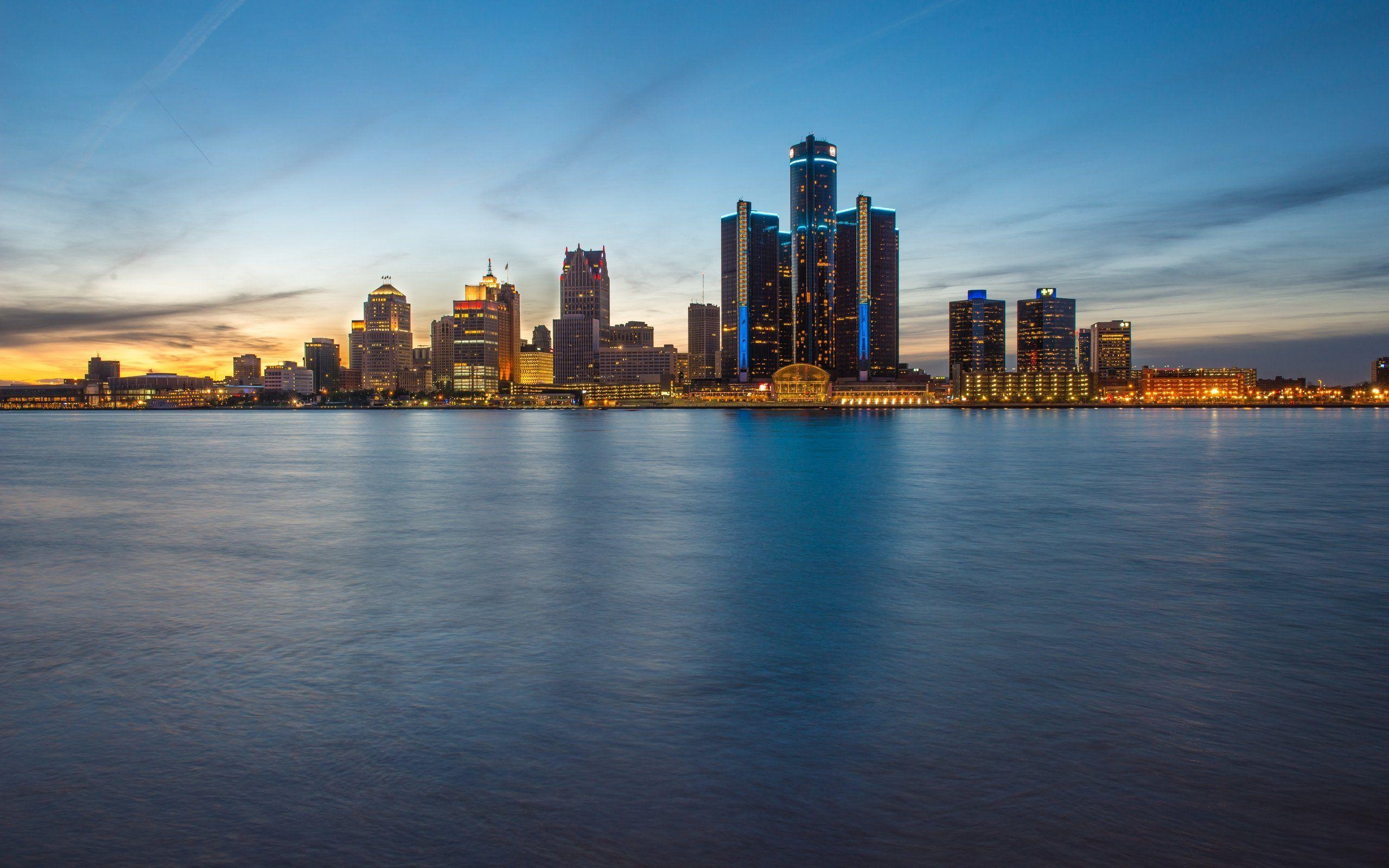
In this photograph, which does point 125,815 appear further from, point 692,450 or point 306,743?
point 692,450

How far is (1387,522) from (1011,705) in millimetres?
30905

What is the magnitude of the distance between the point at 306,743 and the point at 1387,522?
3913 cm

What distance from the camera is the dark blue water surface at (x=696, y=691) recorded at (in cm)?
771

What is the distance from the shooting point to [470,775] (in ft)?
29.1

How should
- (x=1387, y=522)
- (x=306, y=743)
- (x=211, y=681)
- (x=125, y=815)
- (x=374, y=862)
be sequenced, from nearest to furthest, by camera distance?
1. (x=374, y=862)
2. (x=125, y=815)
3. (x=306, y=743)
4. (x=211, y=681)
5. (x=1387, y=522)

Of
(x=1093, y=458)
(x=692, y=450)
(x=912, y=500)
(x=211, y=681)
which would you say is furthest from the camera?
(x=692, y=450)

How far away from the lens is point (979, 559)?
23.7 meters

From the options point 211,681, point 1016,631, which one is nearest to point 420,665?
point 211,681

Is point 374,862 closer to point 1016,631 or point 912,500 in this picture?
point 1016,631

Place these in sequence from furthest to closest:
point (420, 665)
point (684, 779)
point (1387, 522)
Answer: point (1387, 522), point (420, 665), point (684, 779)

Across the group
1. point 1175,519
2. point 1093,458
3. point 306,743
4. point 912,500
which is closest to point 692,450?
point 1093,458

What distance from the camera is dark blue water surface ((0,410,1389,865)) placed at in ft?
25.3

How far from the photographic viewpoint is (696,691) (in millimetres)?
11938

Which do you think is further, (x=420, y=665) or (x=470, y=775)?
(x=420, y=665)
